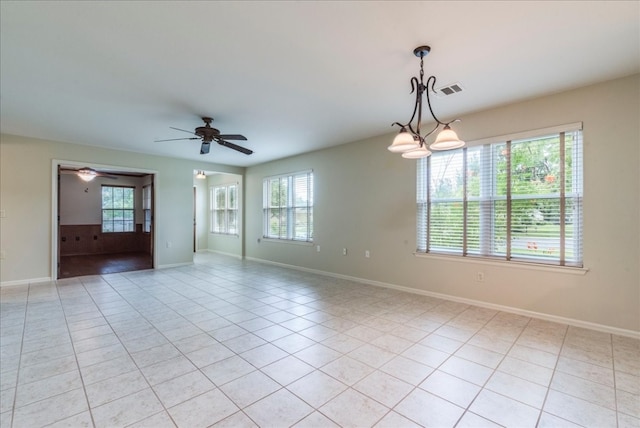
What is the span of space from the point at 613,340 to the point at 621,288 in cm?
55

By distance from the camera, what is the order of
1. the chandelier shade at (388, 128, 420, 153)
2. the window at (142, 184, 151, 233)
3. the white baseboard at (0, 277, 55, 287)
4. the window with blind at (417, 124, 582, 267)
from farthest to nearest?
1. the window at (142, 184, 151, 233)
2. the white baseboard at (0, 277, 55, 287)
3. the window with blind at (417, 124, 582, 267)
4. the chandelier shade at (388, 128, 420, 153)

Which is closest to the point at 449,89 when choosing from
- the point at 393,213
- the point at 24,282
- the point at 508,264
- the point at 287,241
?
the point at 393,213

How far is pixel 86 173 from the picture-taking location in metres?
7.32

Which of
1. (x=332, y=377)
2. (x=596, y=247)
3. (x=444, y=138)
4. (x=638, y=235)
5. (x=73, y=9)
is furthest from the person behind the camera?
(x=596, y=247)

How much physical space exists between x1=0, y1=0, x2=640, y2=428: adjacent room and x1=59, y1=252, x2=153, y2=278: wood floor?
414 mm

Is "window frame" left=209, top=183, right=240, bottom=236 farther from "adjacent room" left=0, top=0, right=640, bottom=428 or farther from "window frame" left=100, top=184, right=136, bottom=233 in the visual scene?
"adjacent room" left=0, top=0, right=640, bottom=428

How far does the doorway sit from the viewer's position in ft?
28.8

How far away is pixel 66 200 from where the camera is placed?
884cm

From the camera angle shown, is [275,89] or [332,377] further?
[275,89]

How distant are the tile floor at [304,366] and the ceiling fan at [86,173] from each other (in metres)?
4.15

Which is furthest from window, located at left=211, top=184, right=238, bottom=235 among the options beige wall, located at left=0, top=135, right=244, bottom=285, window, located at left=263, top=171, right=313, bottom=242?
beige wall, located at left=0, top=135, right=244, bottom=285

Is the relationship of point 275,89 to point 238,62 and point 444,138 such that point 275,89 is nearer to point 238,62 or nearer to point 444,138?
point 238,62

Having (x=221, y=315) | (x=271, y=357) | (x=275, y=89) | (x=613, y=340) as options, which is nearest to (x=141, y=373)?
(x=271, y=357)

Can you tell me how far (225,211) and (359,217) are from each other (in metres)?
5.27
